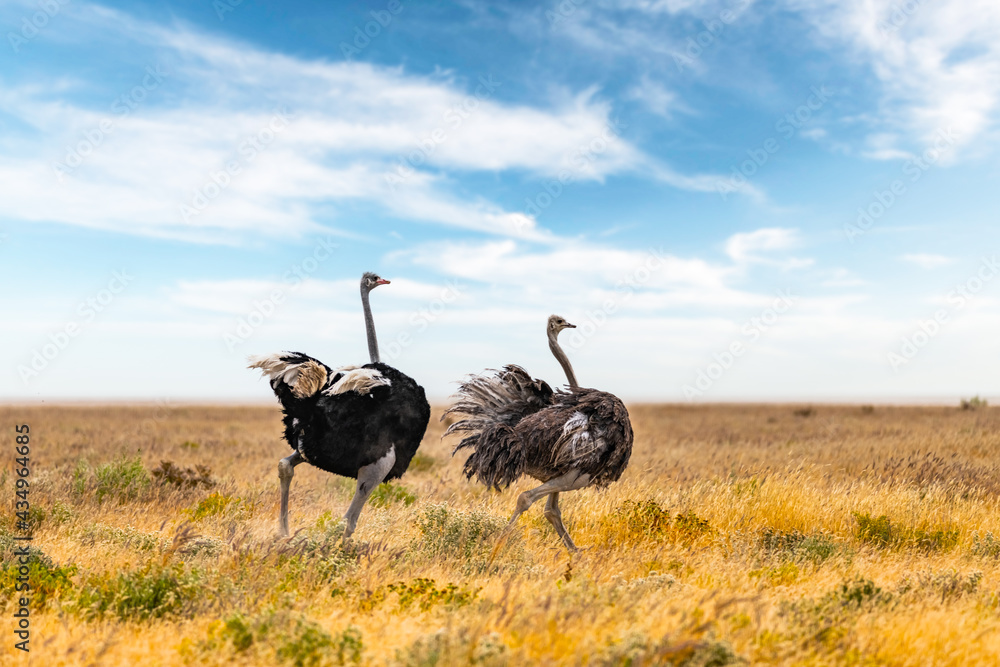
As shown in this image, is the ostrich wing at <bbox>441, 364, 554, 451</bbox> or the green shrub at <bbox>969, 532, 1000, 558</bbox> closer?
the ostrich wing at <bbox>441, 364, 554, 451</bbox>

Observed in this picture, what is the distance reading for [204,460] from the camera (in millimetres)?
15742

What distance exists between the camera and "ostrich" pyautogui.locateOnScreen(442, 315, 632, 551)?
22.3 ft

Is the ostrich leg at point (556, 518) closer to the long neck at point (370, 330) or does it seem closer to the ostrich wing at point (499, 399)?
the ostrich wing at point (499, 399)

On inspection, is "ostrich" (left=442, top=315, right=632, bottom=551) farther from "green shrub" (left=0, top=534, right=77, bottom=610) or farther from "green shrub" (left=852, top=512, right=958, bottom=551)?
"green shrub" (left=0, top=534, right=77, bottom=610)

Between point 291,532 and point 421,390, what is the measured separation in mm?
2117

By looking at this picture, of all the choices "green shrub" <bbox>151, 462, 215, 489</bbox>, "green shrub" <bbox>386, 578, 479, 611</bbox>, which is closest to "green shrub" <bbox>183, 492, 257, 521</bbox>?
"green shrub" <bbox>151, 462, 215, 489</bbox>

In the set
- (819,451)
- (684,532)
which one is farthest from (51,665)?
(819,451)

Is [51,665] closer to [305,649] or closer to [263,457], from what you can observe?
[305,649]

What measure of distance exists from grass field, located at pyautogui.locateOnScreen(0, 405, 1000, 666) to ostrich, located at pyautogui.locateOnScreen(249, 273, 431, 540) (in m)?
0.71

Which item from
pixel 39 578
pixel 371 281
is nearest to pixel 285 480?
pixel 39 578

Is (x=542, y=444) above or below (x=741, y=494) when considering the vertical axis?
above

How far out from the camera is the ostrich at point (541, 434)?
22.3ft

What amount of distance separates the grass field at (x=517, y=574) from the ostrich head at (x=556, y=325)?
2.08 m

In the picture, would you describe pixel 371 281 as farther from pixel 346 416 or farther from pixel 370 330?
pixel 346 416
